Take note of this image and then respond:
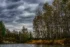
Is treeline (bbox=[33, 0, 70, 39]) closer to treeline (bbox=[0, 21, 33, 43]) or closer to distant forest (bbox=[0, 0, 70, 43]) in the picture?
distant forest (bbox=[0, 0, 70, 43])

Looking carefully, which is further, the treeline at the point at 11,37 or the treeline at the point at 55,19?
the treeline at the point at 11,37

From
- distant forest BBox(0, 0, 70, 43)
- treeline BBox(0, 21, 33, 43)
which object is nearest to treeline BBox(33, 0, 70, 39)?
distant forest BBox(0, 0, 70, 43)

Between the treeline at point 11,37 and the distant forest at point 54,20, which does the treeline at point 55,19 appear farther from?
the treeline at point 11,37

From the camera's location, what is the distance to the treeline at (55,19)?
91188mm

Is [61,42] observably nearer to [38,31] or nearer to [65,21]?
[65,21]

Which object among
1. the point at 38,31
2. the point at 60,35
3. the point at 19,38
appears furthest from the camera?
the point at 19,38

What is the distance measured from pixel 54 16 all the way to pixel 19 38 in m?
92.4

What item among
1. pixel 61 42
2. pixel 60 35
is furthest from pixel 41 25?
pixel 61 42

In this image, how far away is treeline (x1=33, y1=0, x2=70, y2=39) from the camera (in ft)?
299

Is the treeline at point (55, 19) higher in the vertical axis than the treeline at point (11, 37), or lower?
higher

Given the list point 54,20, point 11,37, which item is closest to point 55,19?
point 54,20

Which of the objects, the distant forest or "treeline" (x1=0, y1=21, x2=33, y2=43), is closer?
the distant forest

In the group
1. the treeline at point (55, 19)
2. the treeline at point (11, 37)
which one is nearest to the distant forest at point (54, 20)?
the treeline at point (55, 19)

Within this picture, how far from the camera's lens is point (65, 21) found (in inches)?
3679
